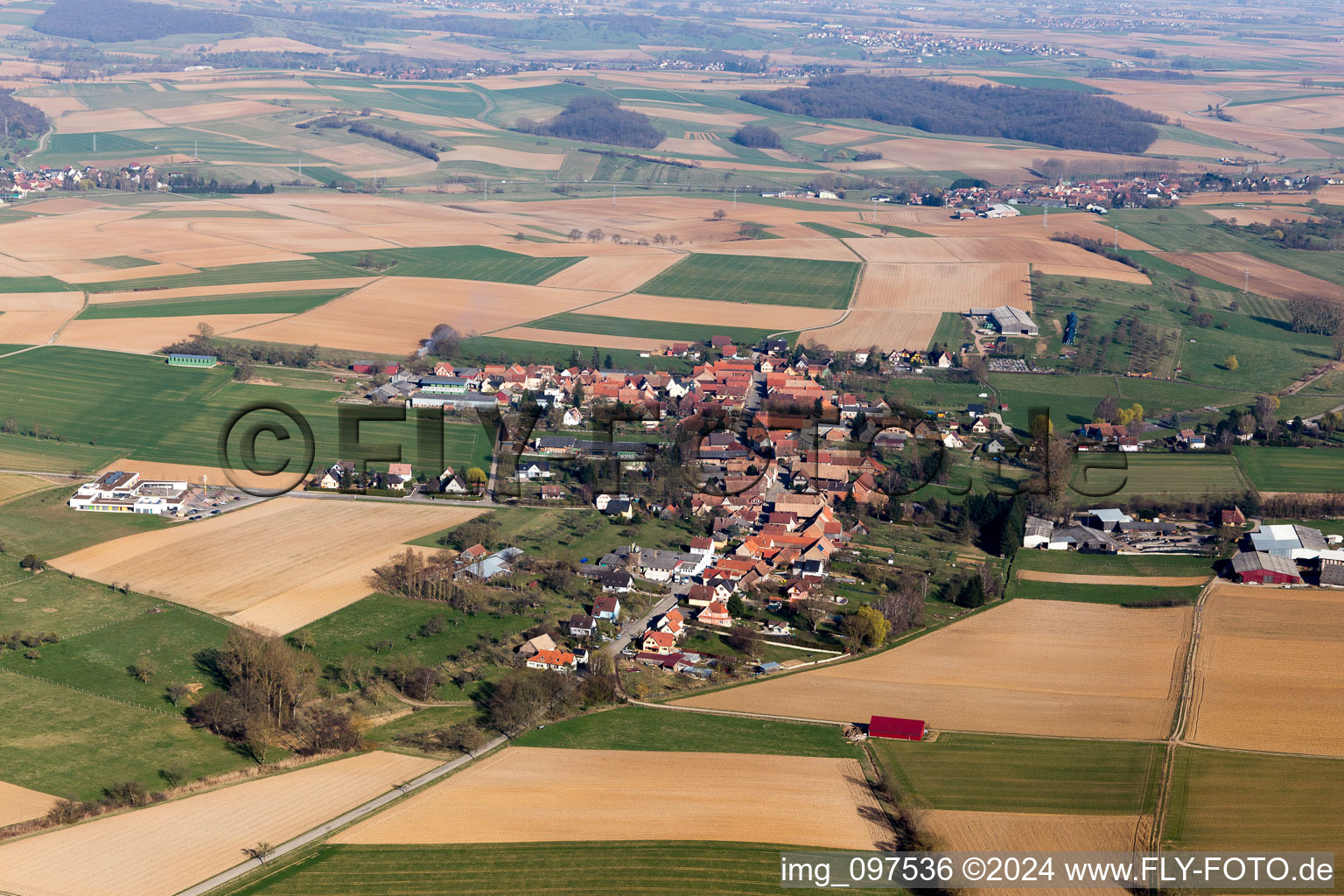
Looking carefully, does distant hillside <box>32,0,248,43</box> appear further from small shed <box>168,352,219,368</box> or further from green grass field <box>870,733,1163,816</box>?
green grass field <box>870,733,1163,816</box>

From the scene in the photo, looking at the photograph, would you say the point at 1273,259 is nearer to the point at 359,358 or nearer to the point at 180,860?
the point at 359,358

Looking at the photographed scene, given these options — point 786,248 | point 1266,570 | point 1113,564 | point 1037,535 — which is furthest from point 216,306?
point 1266,570

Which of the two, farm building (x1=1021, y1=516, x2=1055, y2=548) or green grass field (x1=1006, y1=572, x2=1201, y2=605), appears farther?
farm building (x1=1021, y1=516, x2=1055, y2=548)

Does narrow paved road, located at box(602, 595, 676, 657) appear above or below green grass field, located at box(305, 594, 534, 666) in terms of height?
below

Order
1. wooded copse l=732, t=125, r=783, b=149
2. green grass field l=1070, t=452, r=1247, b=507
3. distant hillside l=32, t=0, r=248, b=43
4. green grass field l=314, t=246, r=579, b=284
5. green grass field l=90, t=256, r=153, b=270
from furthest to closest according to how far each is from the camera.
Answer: distant hillside l=32, t=0, r=248, b=43 < wooded copse l=732, t=125, r=783, b=149 < green grass field l=314, t=246, r=579, b=284 < green grass field l=90, t=256, r=153, b=270 < green grass field l=1070, t=452, r=1247, b=507

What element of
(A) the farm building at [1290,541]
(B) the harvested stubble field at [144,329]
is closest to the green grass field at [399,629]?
(A) the farm building at [1290,541]

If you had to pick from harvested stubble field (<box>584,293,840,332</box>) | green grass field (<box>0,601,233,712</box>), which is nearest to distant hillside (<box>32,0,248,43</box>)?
harvested stubble field (<box>584,293,840,332</box>)

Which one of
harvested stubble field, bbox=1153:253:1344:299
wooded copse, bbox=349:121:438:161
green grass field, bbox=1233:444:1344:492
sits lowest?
green grass field, bbox=1233:444:1344:492
